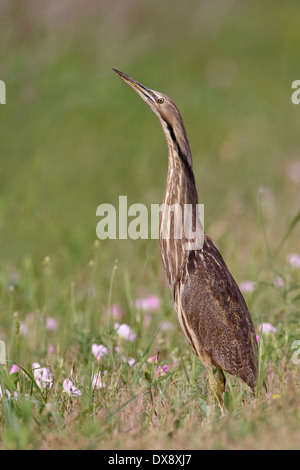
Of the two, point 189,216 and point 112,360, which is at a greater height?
point 189,216

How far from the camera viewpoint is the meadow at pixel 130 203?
295 cm

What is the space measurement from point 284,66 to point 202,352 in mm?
7787

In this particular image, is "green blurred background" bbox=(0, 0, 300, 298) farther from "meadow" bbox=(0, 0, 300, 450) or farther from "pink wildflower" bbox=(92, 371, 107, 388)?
"pink wildflower" bbox=(92, 371, 107, 388)

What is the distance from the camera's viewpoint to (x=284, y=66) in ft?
34.6

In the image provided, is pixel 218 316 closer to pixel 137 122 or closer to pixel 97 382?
pixel 97 382

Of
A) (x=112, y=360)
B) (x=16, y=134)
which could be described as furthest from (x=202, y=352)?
(x=16, y=134)

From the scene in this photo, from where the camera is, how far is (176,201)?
11.7ft

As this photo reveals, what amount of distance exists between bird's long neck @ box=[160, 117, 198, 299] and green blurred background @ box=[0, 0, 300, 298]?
47 cm

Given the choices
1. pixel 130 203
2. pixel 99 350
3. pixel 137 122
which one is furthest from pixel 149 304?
pixel 137 122

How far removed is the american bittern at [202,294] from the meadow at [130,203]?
0.33 feet

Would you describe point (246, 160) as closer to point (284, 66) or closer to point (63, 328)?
point (284, 66)

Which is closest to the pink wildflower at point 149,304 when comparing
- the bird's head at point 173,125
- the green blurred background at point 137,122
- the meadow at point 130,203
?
the meadow at point 130,203

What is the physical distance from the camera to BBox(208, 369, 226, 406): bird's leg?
3285 millimetres

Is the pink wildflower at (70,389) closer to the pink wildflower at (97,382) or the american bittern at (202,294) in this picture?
the pink wildflower at (97,382)
